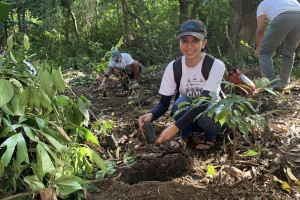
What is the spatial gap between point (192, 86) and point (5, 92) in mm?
1467

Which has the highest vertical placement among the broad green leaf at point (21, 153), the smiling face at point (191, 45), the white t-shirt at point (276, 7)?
the white t-shirt at point (276, 7)

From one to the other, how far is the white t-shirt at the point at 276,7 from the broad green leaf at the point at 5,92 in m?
3.28

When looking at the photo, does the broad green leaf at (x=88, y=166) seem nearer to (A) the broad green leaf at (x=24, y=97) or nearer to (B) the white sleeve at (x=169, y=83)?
(A) the broad green leaf at (x=24, y=97)

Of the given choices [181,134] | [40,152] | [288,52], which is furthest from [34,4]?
[40,152]

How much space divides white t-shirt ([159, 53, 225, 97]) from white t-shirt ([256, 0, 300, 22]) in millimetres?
1846

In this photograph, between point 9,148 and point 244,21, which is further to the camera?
point 244,21

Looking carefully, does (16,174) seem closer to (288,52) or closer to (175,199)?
(175,199)

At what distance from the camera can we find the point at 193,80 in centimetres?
276

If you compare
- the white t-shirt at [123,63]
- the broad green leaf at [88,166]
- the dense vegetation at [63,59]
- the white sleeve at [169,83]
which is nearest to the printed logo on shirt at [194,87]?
the white sleeve at [169,83]

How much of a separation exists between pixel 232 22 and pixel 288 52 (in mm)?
4752

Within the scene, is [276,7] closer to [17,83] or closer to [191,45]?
[191,45]

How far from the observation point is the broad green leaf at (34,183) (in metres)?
1.82

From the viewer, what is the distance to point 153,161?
2549 millimetres

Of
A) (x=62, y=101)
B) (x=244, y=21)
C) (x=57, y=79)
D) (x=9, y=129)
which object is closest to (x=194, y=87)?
(x=62, y=101)
